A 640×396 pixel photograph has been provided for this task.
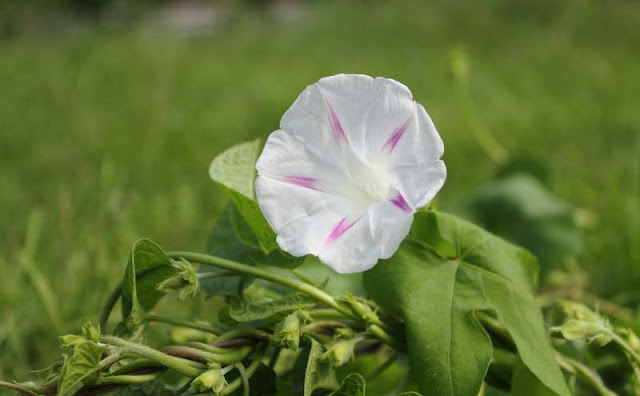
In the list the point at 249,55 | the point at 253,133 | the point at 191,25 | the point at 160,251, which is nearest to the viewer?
the point at 160,251

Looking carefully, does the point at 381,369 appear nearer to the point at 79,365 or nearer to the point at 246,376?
the point at 246,376

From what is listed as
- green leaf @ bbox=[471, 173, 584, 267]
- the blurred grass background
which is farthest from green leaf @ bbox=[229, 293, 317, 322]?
green leaf @ bbox=[471, 173, 584, 267]

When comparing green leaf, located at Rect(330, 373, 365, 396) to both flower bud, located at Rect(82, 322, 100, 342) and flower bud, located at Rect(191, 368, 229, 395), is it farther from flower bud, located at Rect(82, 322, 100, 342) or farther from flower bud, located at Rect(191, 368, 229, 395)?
flower bud, located at Rect(82, 322, 100, 342)

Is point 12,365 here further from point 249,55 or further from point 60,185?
point 249,55

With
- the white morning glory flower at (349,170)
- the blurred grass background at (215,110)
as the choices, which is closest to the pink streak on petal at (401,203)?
the white morning glory flower at (349,170)

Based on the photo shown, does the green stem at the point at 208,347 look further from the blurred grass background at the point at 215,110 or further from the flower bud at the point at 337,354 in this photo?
the blurred grass background at the point at 215,110

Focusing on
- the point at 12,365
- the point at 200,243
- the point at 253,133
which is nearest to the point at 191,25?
the point at 253,133
